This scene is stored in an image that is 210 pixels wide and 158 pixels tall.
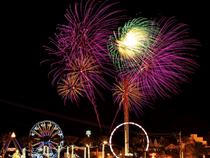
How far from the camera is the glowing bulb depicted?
2677 cm

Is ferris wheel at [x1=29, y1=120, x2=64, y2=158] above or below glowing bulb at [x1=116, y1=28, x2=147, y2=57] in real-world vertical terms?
below

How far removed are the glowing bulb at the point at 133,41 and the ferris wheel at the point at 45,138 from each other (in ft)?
94.1

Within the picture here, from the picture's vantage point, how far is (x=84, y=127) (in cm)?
7931

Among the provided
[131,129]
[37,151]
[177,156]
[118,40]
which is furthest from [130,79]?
[131,129]

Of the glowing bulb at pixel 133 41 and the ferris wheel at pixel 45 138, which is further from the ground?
the glowing bulb at pixel 133 41

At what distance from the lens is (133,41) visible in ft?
88.7

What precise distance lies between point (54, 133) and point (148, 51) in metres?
31.3

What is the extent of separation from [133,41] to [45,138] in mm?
31214

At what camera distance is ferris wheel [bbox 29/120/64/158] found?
169 ft

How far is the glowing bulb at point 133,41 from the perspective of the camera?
1054 inches

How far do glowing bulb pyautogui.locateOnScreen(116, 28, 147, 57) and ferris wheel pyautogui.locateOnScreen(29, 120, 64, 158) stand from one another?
28678mm

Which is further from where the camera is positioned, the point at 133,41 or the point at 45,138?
the point at 45,138

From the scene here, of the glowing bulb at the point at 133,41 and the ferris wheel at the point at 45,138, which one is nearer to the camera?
the glowing bulb at the point at 133,41

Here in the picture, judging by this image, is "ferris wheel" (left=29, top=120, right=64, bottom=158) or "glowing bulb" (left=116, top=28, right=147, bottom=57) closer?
"glowing bulb" (left=116, top=28, right=147, bottom=57)
